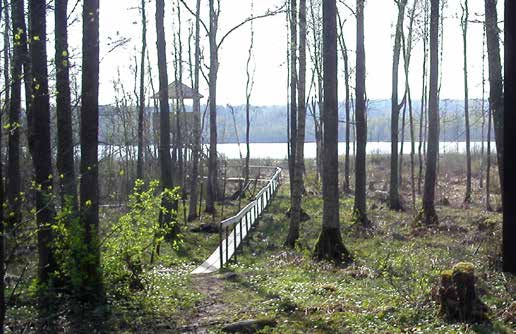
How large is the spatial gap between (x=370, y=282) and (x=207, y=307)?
2.66m

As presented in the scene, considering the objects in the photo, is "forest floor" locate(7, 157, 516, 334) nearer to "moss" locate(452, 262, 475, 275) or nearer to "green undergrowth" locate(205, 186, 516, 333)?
"green undergrowth" locate(205, 186, 516, 333)

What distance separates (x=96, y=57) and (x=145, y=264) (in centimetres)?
598

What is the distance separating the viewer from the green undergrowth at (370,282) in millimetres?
6973

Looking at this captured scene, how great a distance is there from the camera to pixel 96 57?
8852 mm

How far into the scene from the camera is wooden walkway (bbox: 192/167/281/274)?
13.2 m

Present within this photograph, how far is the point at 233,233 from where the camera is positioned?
55.2ft

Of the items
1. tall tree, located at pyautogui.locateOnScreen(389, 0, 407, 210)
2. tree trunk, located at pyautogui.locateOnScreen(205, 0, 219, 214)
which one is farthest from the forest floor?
tree trunk, located at pyautogui.locateOnScreen(205, 0, 219, 214)

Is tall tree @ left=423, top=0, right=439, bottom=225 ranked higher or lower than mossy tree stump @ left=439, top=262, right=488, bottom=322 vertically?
higher

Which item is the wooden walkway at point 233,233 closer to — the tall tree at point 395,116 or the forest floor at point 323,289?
the forest floor at point 323,289

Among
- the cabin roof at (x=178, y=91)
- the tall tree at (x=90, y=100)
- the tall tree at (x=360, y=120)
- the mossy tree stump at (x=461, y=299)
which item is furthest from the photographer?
the cabin roof at (x=178, y=91)

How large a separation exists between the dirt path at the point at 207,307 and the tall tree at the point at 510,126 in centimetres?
408

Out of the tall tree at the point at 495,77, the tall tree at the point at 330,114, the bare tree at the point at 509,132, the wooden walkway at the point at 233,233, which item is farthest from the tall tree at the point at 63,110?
the tall tree at the point at 495,77

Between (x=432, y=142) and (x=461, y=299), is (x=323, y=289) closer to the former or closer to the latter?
(x=461, y=299)

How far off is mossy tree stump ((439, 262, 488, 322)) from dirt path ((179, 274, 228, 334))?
2.83 m
